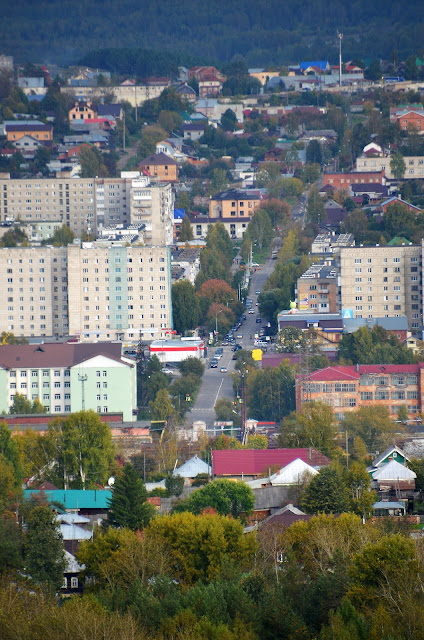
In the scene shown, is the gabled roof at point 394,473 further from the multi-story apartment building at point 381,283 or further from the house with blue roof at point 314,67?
the house with blue roof at point 314,67

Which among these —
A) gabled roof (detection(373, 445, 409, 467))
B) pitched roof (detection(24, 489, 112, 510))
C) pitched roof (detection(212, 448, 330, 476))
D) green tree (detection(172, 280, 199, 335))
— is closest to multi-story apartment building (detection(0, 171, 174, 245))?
green tree (detection(172, 280, 199, 335))

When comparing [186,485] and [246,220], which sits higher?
[246,220]

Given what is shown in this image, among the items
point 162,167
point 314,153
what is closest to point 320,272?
point 162,167

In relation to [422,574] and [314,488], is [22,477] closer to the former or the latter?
[314,488]

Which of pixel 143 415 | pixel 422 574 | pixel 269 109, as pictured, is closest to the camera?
pixel 422 574

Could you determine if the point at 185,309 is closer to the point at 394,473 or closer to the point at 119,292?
the point at 119,292

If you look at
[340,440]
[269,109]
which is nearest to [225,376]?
[340,440]

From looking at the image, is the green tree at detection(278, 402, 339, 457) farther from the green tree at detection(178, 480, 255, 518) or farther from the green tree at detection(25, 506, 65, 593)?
the green tree at detection(25, 506, 65, 593)

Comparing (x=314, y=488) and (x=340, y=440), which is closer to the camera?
(x=314, y=488)
